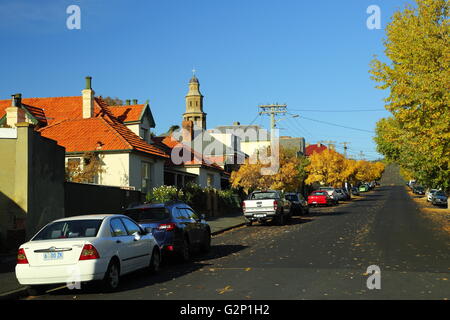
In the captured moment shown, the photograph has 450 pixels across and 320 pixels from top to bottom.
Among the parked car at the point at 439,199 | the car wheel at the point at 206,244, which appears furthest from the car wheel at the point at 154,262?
the parked car at the point at 439,199

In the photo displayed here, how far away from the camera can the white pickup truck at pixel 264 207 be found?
28609 mm

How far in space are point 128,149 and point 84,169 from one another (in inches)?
102

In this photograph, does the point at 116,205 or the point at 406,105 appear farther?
the point at 116,205

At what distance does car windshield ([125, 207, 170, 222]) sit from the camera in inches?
582

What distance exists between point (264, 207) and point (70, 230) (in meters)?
18.7

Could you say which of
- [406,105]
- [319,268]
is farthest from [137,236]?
[406,105]

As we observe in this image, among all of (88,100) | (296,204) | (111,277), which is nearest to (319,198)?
(296,204)

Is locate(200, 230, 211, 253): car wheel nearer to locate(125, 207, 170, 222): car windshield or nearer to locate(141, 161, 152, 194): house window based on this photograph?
locate(125, 207, 170, 222): car windshield

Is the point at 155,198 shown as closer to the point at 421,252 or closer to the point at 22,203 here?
the point at 22,203

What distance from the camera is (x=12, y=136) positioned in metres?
16.8

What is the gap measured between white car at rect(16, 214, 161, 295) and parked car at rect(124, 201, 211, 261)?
113 inches

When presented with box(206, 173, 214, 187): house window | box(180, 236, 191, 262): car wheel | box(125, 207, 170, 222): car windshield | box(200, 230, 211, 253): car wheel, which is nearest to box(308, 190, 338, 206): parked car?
box(206, 173, 214, 187): house window

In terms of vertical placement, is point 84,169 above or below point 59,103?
below

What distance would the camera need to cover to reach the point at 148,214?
1489 centimetres
